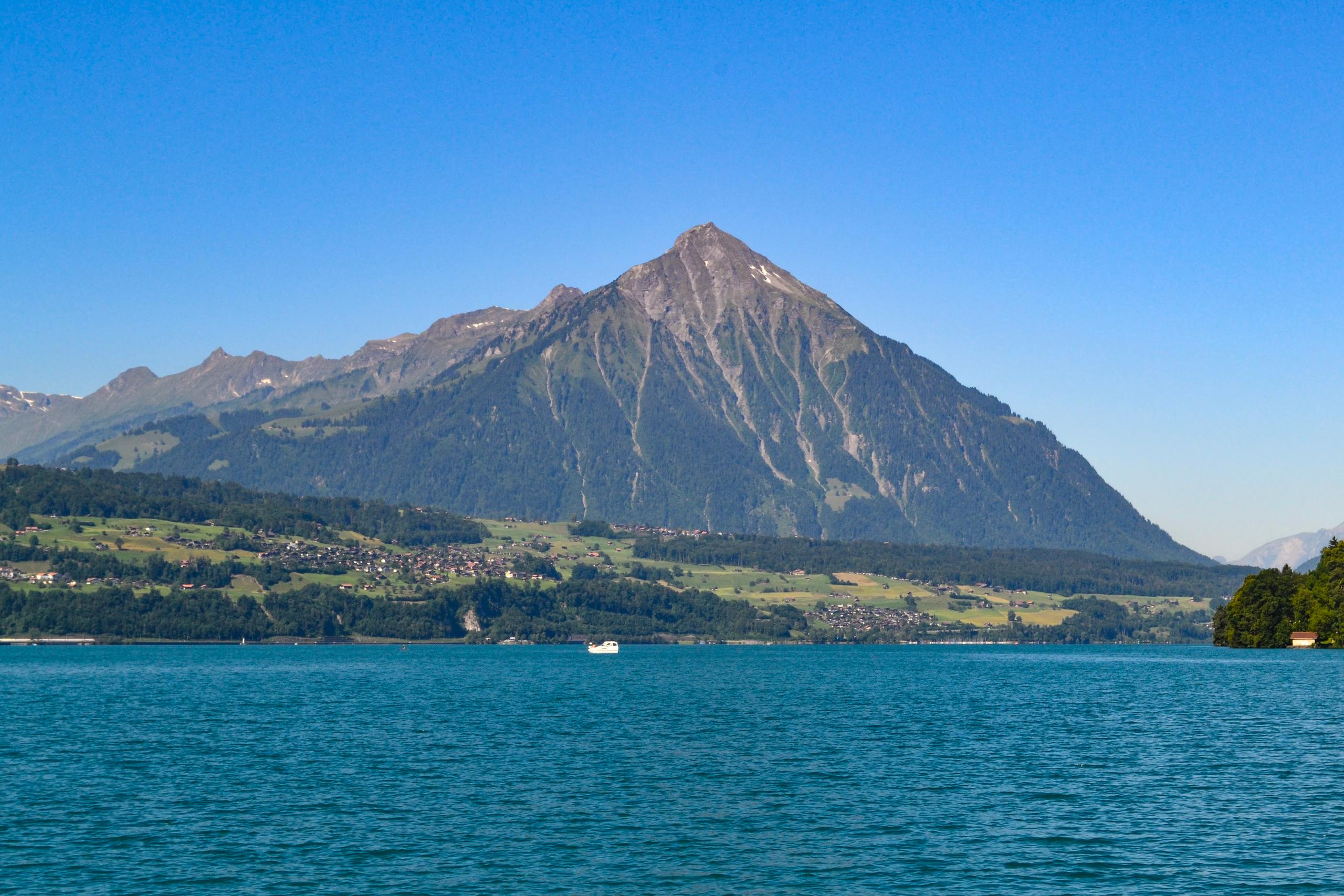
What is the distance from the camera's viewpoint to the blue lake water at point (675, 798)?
164 ft

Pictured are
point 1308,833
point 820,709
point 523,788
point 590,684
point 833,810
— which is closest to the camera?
point 1308,833

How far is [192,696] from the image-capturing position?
5507 inches

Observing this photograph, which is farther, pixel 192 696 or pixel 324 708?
pixel 192 696

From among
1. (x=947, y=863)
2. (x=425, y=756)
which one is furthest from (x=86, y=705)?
(x=947, y=863)

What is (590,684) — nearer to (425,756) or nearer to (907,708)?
(907,708)

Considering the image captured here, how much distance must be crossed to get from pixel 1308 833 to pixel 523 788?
35.7 meters

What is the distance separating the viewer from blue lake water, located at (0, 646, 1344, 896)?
50.1 metres

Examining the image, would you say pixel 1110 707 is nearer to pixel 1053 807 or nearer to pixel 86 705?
pixel 1053 807

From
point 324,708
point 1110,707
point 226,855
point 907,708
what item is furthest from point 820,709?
point 226,855

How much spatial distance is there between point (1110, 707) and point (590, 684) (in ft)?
208

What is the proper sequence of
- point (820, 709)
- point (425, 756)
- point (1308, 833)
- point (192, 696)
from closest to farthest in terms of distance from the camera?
point (1308, 833) → point (425, 756) → point (820, 709) → point (192, 696)

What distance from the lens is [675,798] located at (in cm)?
6812

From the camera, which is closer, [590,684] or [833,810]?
[833,810]

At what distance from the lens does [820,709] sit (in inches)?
4857
